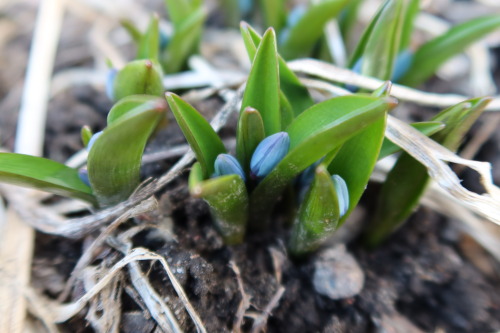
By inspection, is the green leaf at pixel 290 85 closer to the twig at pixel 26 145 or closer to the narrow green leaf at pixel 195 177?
the narrow green leaf at pixel 195 177

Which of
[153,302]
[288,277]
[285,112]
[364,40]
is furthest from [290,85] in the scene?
[153,302]

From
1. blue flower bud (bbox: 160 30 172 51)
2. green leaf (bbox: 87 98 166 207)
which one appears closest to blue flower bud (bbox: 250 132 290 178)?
green leaf (bbox: 87 98 166 207)

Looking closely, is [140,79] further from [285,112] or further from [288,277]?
[288,277]

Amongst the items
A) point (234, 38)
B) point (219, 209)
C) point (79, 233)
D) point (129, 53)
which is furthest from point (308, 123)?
point (129, 53)

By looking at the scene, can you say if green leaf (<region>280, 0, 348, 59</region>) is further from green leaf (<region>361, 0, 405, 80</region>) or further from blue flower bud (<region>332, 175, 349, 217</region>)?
blue flower bud (<region>332, 175, 349, 217</region>)

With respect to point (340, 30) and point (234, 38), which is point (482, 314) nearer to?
point (340, 30)

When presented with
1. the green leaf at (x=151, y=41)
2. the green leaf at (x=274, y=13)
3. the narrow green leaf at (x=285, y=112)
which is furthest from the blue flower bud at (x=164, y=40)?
the narrow green leaf at (x=285, y=112)
